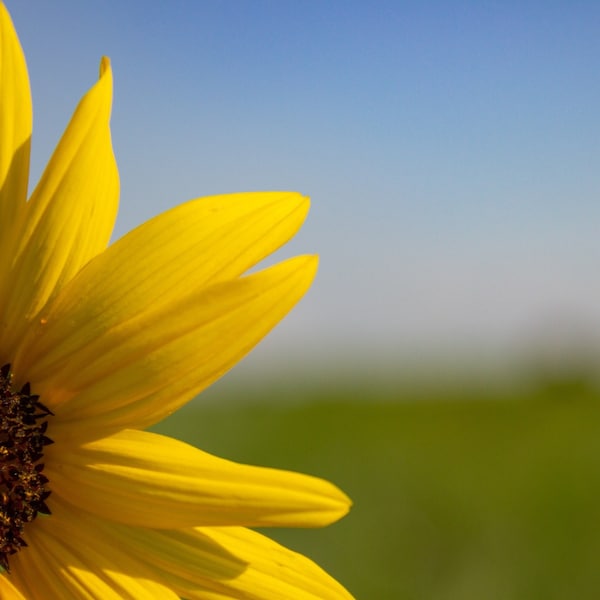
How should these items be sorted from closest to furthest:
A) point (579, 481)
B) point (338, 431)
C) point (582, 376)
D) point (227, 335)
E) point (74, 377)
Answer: point (227, 335)
point (74, 377)
point (579, 481)
point (338, 431)
point (582, 376)

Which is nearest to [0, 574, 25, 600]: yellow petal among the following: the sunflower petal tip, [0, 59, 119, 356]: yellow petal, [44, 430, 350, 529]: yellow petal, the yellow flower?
the yellow flower

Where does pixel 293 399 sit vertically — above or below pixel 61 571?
above

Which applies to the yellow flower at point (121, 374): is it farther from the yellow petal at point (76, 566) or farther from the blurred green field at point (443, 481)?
the blurred green field at point (443, 481)

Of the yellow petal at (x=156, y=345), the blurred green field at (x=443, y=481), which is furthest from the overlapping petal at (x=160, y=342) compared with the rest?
the blurred green field at (x=443, y=481)

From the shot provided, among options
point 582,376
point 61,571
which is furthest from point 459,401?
point 61,571

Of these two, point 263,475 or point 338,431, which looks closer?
point 263,475

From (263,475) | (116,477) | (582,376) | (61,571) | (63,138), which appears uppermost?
(582,376)

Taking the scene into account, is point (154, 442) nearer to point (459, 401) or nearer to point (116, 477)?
point (116, 477)

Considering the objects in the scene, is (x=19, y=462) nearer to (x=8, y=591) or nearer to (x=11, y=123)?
(x=8, y=591)
